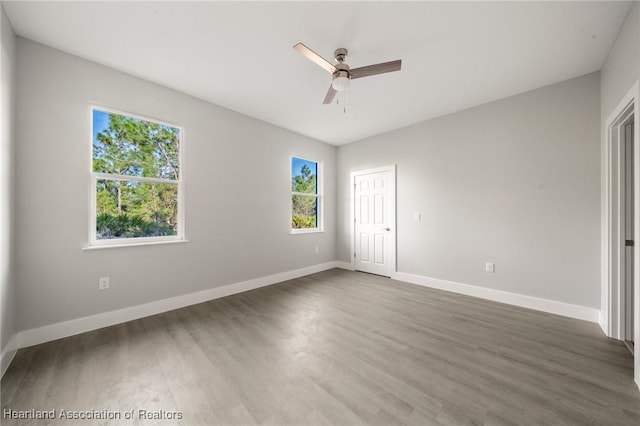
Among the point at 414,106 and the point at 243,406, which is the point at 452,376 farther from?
the point at 414,106

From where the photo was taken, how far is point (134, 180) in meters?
2.84

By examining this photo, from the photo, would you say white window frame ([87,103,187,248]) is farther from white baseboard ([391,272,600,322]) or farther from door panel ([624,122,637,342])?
door panel ([624,122,637,342])

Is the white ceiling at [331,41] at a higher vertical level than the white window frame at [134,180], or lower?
higher

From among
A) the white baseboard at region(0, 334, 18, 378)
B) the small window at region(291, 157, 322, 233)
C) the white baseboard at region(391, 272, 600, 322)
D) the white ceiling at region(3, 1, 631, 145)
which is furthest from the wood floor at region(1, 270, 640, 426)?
the white ceiling at region(3, 1, 631, 145)

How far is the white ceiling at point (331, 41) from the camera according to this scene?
190cm

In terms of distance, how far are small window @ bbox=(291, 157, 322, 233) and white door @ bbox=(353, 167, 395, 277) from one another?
0.82 metres

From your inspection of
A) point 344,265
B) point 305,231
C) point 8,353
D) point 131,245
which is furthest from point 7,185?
point 344,265

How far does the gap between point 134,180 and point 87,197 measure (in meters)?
0.46

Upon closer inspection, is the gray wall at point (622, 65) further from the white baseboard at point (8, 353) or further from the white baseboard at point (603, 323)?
the white baseboard at point (8, 353)

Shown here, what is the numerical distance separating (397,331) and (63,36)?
4216 millimetres

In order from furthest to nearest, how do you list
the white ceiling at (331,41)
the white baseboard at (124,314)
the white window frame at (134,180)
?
1. the white window frame at (134,180)
2. the white baseboard at (124,314)
3. the white ceiling at (331,41)

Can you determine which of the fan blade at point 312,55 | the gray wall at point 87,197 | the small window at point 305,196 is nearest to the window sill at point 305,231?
the small window at point 305,196

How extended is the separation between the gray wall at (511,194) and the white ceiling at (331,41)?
40 centimetres

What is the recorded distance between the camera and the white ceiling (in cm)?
190
